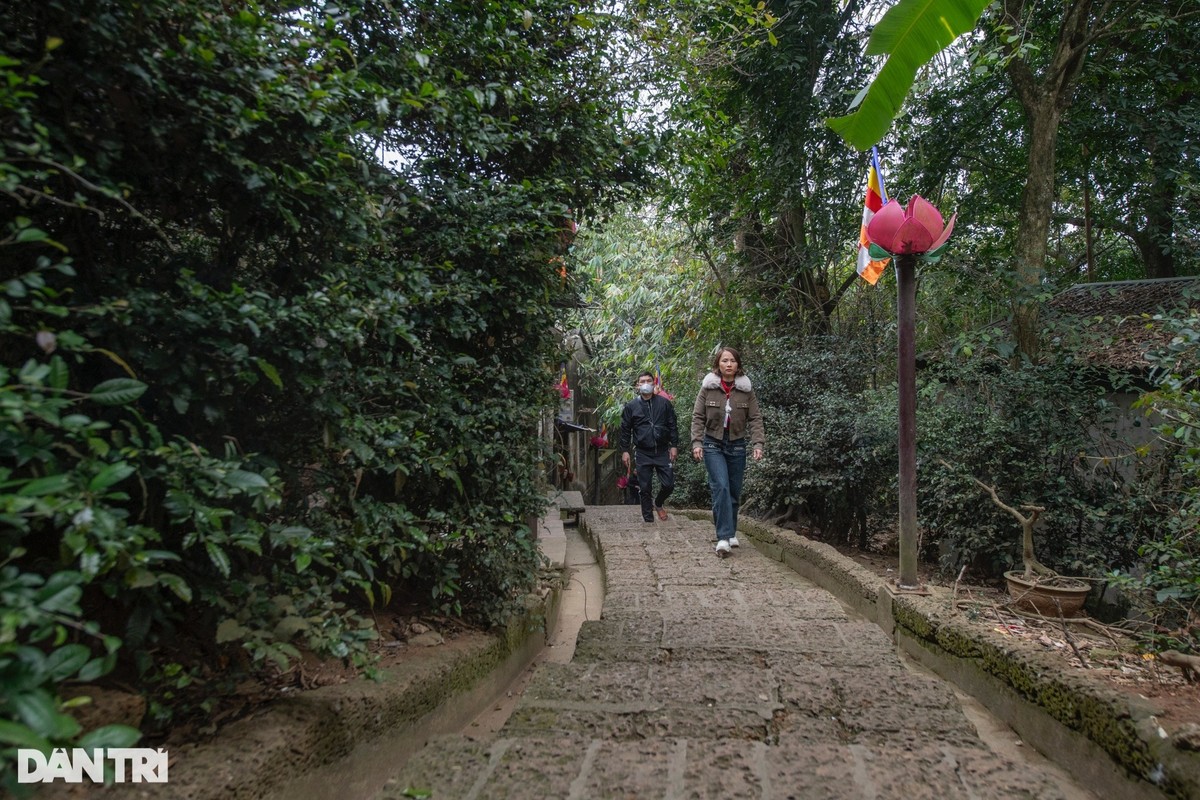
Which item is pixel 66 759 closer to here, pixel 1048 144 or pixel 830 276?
pixel 1048 144

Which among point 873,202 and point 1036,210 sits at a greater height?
point 1036,210

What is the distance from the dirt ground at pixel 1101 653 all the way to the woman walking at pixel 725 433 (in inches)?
85.0

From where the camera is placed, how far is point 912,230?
4.64 metres

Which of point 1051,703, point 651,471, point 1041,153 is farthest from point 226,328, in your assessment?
point 651,471

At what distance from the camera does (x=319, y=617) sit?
2.26 meters

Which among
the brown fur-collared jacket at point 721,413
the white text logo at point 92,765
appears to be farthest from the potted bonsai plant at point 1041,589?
the white text logo at point 92,765

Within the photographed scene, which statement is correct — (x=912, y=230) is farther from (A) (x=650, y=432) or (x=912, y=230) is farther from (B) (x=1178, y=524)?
(A) (x=650, y=432)

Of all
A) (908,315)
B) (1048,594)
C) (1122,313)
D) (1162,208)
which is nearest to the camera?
(1048,594)

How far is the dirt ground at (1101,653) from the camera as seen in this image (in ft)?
8.90

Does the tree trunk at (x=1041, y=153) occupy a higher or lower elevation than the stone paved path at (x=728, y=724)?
higher

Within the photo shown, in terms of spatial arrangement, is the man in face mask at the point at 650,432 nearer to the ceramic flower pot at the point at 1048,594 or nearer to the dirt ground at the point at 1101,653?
the dirt ground at the point at 1101,653

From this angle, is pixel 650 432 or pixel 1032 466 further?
pixel 650 432

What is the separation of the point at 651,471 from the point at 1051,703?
591 centimetres

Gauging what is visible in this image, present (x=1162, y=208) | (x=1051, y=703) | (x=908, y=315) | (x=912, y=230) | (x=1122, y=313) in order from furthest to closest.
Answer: (x=1162, y=208) → (x=1122, y=313) → (x=908, y=315) → (x=912, y=230) → (x=1051, y=703)
